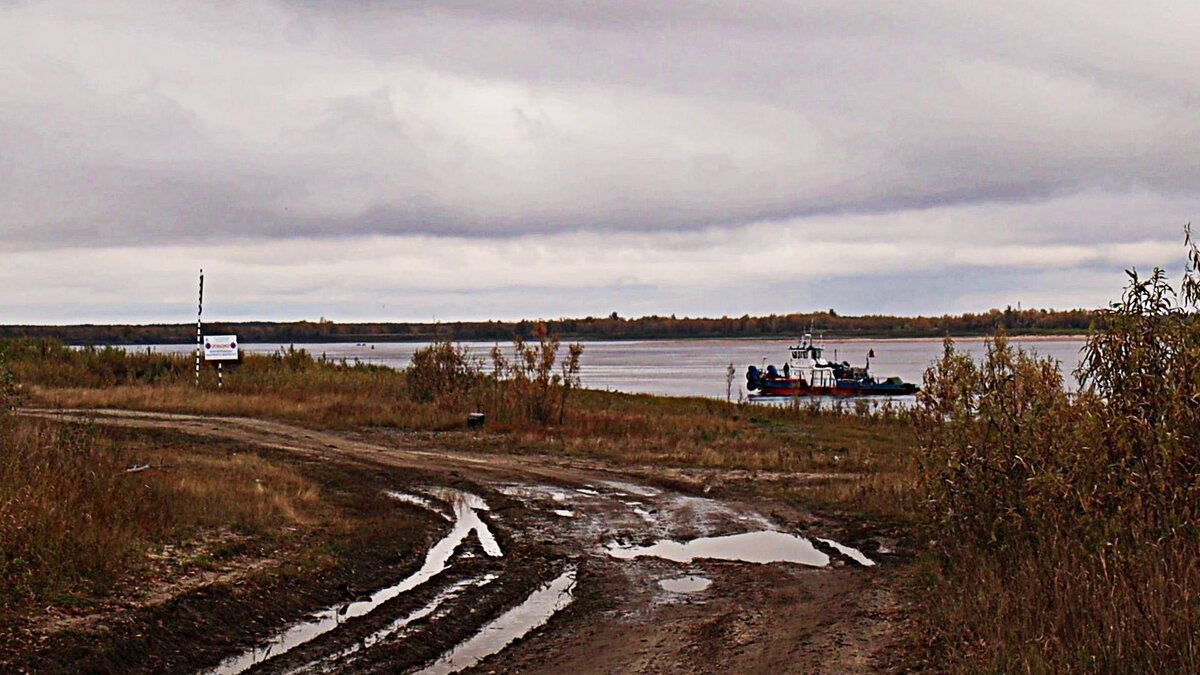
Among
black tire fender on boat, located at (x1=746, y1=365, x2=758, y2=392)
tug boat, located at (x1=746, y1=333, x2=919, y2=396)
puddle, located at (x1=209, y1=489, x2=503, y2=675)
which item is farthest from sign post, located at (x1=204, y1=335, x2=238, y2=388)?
tug boat, located at (x1=746, y1=333, x2=919, y2=396)

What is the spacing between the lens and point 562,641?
9.08 m

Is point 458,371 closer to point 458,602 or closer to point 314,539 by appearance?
point 314,539

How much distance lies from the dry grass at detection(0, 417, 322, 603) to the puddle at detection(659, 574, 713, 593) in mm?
4595

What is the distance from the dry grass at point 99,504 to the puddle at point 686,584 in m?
4.59

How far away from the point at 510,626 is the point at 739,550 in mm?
4349

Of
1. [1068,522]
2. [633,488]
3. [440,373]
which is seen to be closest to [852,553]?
[1068,522]

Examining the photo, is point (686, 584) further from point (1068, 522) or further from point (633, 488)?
point (633, 488)

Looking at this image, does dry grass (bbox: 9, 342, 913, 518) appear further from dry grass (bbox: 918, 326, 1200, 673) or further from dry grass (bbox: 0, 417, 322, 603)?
dry grass (bbox: 0, 417, 322, 603)

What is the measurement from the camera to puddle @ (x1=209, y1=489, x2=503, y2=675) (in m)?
8.60

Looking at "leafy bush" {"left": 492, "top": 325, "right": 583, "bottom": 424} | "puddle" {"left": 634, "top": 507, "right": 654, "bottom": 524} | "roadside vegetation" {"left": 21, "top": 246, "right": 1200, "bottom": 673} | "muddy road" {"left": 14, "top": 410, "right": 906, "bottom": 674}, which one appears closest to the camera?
"roadside vegetation" {"left": 21, "top": 246, "right": 1200, "bottom": 673}

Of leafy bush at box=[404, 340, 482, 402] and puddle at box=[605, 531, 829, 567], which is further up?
leafy bush at box=[404, 340, 482, 402]

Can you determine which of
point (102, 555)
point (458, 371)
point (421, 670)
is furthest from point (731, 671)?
point (458, 371)

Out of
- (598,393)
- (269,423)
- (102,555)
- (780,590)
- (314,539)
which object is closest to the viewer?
(102,555)

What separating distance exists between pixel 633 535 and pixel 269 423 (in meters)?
14.3
